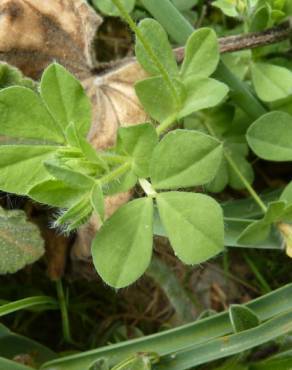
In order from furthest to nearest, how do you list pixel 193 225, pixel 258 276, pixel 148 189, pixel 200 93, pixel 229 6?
pixel 258 276 < pixel 229 6 < pixel 200 93 < pixel 148 189 < pixel 193 225

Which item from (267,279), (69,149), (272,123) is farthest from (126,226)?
(267,279)

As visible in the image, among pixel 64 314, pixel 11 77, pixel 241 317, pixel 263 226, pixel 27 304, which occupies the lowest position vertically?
pixel 64 314

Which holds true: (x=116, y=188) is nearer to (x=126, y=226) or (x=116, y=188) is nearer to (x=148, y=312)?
(x=126, y=226)

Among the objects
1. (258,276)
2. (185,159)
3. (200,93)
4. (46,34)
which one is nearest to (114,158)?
(185,159)

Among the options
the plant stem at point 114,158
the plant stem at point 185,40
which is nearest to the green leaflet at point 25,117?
the plant stem at point 114,158

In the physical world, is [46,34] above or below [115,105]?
above

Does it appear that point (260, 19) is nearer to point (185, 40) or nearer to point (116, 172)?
point (185, 40)

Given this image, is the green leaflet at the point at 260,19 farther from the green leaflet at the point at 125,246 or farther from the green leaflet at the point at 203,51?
the green leaflet at the point at 125,246
